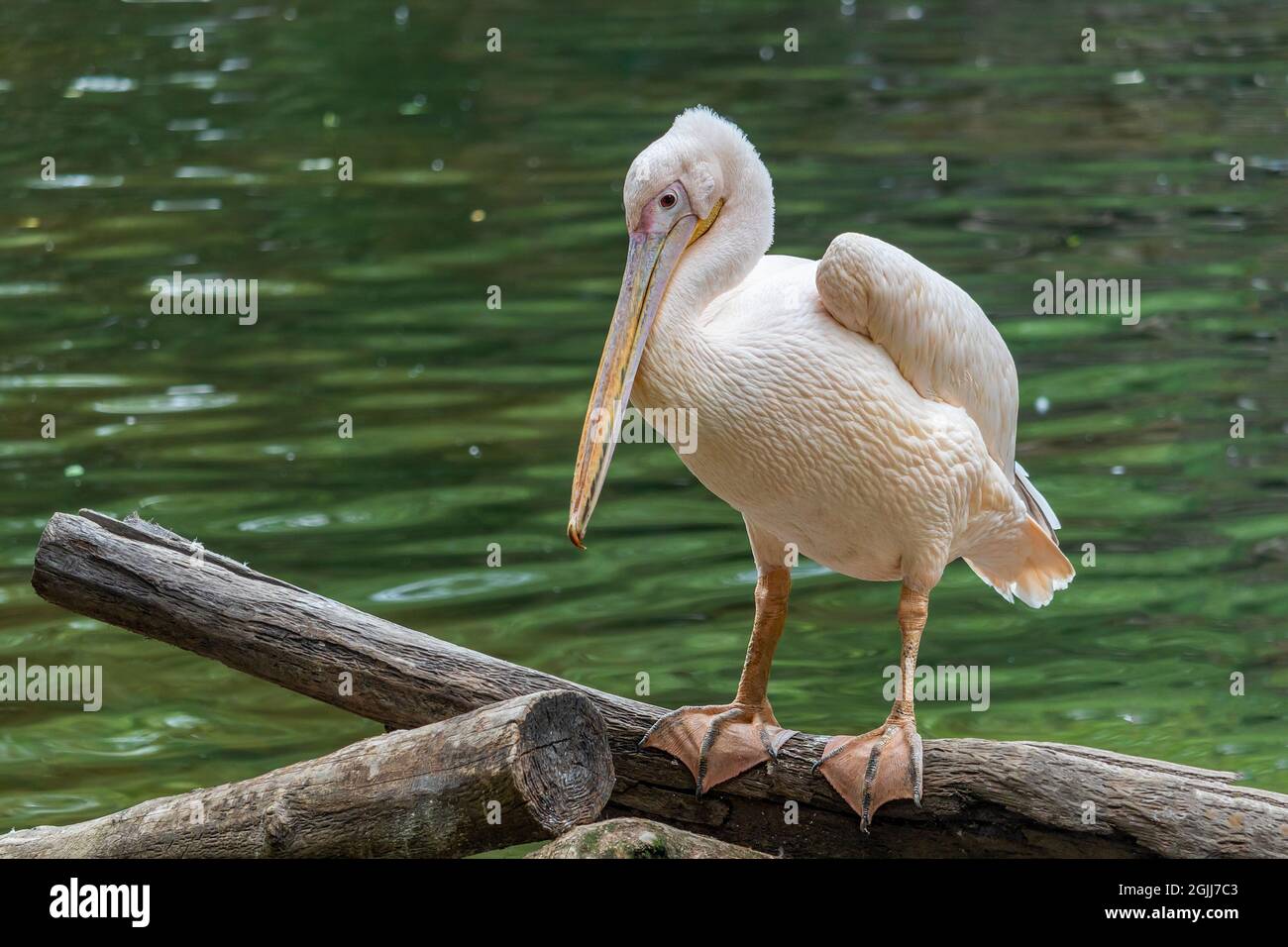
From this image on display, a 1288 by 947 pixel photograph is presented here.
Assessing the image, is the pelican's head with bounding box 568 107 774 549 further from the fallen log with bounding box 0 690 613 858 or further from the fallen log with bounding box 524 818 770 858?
the fallen log with bounding box 524 818 770 858

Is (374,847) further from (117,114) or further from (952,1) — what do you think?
(952,1)

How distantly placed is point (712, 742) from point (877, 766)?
361 millimetres

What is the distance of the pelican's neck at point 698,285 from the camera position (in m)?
3.53

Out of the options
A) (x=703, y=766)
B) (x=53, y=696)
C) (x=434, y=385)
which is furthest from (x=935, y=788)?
(x=434, y=385)

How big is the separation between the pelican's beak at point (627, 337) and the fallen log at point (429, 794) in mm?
426

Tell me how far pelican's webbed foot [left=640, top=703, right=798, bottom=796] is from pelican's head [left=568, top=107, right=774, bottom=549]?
1.78 feet

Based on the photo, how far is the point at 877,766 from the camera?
3.48 meters

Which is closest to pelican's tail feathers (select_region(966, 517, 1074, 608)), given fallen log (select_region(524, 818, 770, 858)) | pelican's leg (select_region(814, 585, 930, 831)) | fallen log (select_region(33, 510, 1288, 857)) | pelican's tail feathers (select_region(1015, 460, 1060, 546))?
pelican's tail feathers (select_region(1015, 460, 1060, 546))

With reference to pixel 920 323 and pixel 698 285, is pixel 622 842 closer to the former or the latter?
pixel 698 285

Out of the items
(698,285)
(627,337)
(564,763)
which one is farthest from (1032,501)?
(564,763)

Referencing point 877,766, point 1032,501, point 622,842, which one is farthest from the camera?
point 1032,501

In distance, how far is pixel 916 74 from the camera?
1378 centimetres

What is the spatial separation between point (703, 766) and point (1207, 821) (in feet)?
3.31

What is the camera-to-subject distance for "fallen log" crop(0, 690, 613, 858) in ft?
9.99
